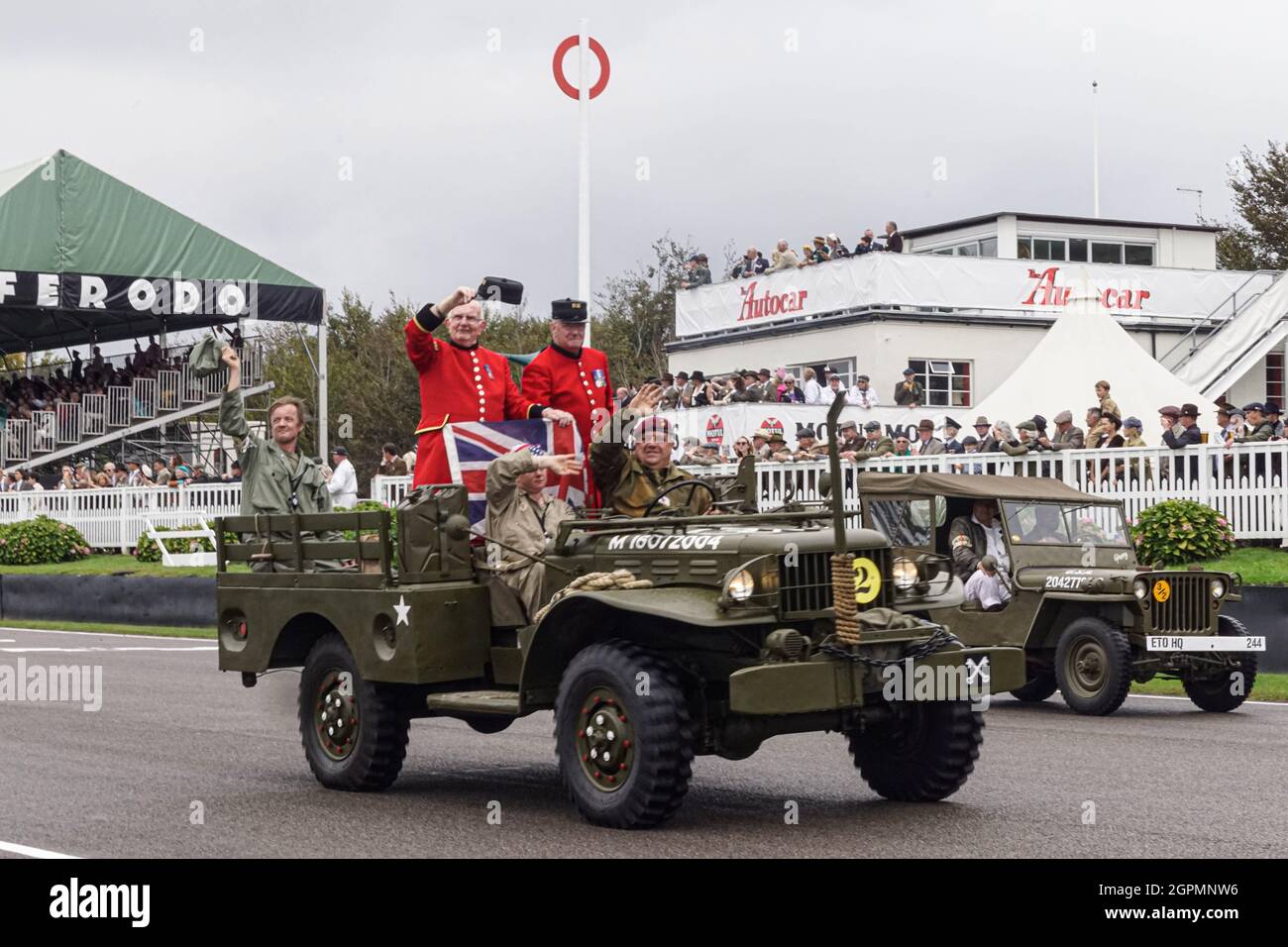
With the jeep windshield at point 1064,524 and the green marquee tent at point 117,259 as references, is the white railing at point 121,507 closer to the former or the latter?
the green marquee tent at point 117,259

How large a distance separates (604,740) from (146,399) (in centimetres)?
3583

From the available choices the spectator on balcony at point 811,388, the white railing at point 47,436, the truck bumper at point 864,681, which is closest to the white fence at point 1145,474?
the truck bumper at point 864,681

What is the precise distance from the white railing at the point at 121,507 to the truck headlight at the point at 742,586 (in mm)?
23743

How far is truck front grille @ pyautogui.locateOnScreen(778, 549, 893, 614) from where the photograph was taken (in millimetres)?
8383

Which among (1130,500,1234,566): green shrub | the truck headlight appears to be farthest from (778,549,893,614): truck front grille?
(1130,500,1234,566): green shrub

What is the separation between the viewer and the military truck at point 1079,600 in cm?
1430

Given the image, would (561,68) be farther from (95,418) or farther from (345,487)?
(95,418)

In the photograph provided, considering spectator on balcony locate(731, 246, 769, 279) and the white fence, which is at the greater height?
spectator on balcony locate(731, 246, 769, 279)

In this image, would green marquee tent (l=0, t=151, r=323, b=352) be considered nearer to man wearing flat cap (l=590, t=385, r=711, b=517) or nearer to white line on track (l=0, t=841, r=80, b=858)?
man wearing flat cap (l=590, t=385, r=711, b=517)

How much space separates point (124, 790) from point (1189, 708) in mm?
8927

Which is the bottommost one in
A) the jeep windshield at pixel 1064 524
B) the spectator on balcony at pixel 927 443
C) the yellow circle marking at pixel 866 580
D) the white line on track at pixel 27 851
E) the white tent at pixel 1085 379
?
the white line on track at pixel 27 851

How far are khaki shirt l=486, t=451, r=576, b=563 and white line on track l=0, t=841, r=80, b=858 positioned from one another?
2.73m

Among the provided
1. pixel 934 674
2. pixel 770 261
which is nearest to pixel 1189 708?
pixel 934 674

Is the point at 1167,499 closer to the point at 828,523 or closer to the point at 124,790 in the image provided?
the point at 828,523
